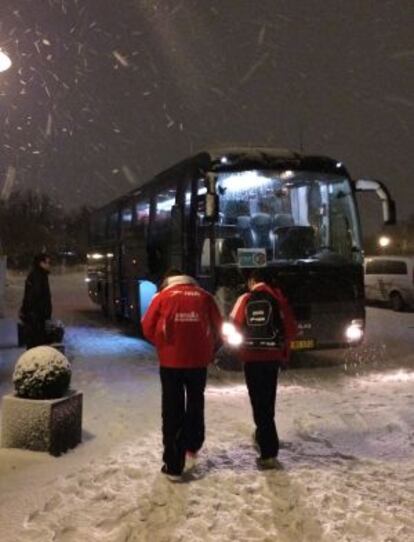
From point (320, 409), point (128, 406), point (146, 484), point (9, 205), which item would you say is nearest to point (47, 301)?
point (128, 406)

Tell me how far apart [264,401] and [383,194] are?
23.0 feet

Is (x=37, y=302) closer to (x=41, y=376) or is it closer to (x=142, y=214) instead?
(x=41, y=376)

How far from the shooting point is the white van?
2420 centimetres

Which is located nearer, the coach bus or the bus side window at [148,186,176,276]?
the coach bus

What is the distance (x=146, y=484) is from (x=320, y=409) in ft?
11.9

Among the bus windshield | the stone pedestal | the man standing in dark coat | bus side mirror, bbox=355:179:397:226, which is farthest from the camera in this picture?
bus side mirror, bbox=355:179:397:226

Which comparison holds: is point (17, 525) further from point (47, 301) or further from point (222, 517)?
point (47, 301)

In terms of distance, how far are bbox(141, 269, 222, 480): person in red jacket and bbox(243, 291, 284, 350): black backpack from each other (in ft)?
1.26

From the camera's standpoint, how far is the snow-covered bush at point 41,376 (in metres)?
6.75

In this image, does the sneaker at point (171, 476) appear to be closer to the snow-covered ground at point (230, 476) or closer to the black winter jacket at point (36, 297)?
the snow-covered ground at point (230, 476)

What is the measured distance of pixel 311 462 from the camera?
21.2 feet

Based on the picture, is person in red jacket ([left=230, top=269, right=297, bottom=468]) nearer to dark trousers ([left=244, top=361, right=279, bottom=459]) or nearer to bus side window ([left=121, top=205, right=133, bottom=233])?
dark trousers ([left=244, top=361, right=279, bottom=459])

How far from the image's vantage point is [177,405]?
235 inches

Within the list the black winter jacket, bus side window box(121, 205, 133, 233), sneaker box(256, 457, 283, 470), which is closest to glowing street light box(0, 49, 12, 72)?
the black winter jacket
